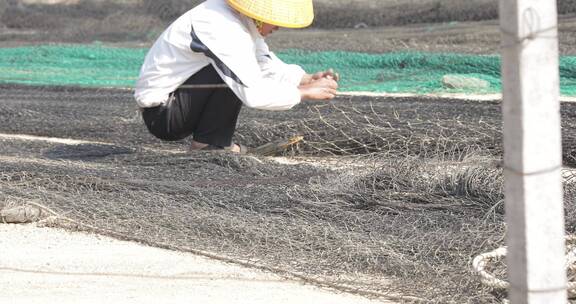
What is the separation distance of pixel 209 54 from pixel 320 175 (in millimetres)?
832

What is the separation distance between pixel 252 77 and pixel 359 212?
1.10 metres

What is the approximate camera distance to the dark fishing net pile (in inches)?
151

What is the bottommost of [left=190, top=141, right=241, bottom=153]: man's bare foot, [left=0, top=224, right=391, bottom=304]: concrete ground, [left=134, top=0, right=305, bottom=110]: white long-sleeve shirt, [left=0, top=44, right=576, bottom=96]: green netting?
[left=0, top=44, right=576, bottom=96]: green netting

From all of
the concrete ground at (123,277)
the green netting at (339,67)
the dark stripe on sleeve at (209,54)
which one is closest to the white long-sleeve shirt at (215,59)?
the dark stripe on sleeve at (209,54)

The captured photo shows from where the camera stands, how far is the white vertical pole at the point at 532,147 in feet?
7.76

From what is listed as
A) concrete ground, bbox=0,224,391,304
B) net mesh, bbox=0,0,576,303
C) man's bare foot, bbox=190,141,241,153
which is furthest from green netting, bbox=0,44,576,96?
concrete ground, bbox=0,224,391,304

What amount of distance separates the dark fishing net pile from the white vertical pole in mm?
907

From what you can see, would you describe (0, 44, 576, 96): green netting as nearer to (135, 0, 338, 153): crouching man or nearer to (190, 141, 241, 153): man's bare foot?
(190, 141, 241, 153): man's bare foot

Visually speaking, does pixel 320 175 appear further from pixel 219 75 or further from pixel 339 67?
pixel 339 67

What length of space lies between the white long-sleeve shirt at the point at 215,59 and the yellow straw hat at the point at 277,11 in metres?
0.10

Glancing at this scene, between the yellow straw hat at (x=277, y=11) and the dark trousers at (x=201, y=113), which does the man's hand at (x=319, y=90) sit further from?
the dark trousers at (x=201, y=113)

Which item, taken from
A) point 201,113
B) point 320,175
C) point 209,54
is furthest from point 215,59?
point 320,175

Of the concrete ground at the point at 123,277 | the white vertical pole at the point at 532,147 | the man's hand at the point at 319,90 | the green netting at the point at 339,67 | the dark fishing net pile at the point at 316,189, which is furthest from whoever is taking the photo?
the green netting at the point at 339,67

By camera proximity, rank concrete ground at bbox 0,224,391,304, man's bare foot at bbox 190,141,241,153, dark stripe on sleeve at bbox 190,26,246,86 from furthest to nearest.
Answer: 1. man's bare foot at bbox 190,141,241,153
2. dark stripe on sleeve at bbox 190,26,246,86
3. concrete ground at bbox 0,224,391,304
